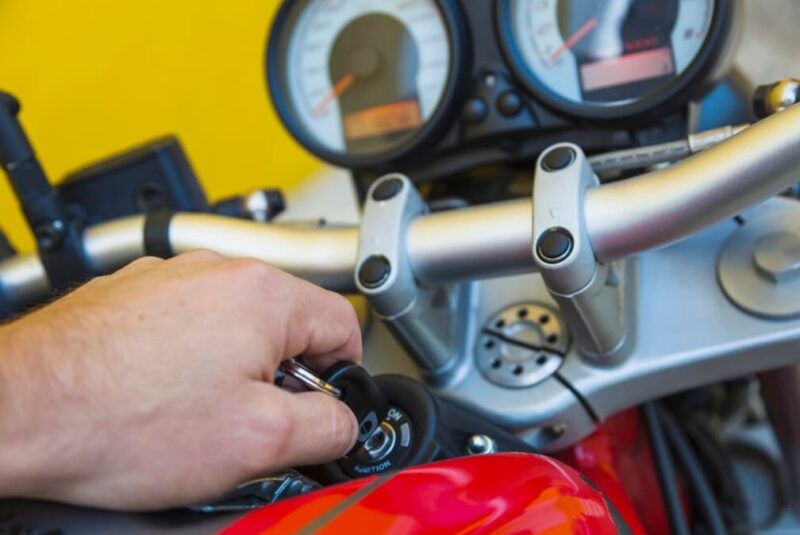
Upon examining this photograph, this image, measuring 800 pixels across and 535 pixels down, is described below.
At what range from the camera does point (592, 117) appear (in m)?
0.70

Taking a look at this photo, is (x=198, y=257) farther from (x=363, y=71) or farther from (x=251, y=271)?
(x=363, y=71)

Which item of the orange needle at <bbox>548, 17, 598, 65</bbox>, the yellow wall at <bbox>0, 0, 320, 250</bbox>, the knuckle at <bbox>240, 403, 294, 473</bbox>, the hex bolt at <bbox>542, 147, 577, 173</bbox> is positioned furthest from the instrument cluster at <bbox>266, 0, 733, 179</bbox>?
the yellow wall at <bbox>0, 0, 320, 250</bbox>

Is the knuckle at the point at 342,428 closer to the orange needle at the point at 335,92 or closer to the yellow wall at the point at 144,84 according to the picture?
the orange needle at the point at 335,92

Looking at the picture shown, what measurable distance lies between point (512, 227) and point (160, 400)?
24 centimetres

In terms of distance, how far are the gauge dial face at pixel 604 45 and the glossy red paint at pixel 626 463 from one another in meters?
0.26

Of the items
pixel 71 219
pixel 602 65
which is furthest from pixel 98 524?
pixel 602 65

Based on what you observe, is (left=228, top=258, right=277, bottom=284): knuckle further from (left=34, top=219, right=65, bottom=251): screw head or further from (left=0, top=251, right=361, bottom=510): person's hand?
(left=34, top=219, right=65, bottom=251): screw head

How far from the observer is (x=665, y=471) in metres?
0.76

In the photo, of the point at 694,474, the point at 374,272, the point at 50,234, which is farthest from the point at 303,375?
the point at 694,474

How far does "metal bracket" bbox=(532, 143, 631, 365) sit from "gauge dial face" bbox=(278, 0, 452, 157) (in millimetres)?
234

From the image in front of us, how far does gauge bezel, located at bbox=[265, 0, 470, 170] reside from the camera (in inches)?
29.1

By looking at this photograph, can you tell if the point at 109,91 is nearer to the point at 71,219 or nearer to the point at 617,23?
the point at 71,219

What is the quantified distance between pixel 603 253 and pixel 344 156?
1.10 ft

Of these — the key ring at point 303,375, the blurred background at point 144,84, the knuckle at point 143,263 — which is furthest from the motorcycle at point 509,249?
the blurred background at point 144,84
